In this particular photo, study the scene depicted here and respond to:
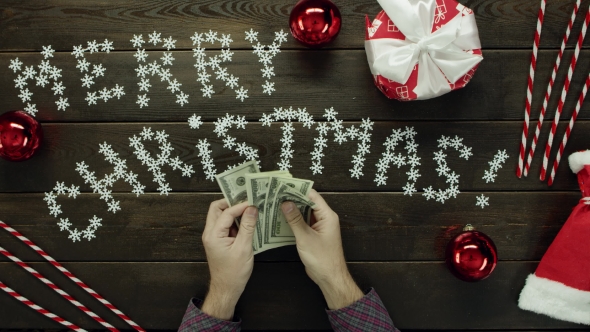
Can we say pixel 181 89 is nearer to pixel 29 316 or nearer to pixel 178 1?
pixel 178 1

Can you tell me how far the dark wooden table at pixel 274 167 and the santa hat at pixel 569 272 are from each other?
5 cm

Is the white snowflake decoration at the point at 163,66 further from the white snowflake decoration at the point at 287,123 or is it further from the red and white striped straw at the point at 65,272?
the red and white striped straw at the point at 65,272

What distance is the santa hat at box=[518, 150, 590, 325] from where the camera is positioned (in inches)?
49.8

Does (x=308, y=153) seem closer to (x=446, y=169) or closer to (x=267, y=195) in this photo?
(x=267, y=195)

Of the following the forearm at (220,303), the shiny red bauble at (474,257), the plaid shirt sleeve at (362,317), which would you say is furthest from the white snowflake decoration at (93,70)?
the shiny red bauble at (474,257)

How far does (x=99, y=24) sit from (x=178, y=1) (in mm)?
256

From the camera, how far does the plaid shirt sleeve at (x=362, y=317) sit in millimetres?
1192

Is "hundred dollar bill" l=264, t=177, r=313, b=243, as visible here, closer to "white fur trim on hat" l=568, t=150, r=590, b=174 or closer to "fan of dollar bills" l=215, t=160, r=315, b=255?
"fan of dollar bills" l=215, t=160, r=315, b=255

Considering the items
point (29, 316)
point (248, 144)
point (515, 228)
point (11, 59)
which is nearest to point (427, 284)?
point (515, 228)

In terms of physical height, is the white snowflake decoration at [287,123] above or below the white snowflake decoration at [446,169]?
above

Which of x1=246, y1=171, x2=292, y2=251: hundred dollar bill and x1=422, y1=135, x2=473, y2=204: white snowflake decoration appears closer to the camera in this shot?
x1=246, y1=171, x2=292, y2=251: hundred dollar bill

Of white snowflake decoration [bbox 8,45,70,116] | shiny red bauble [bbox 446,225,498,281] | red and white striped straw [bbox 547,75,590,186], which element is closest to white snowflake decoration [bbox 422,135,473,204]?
shiny red bauble [bbox 446,225,498,281]

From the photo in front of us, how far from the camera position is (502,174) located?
1.35 metres

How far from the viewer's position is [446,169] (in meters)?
1.34
